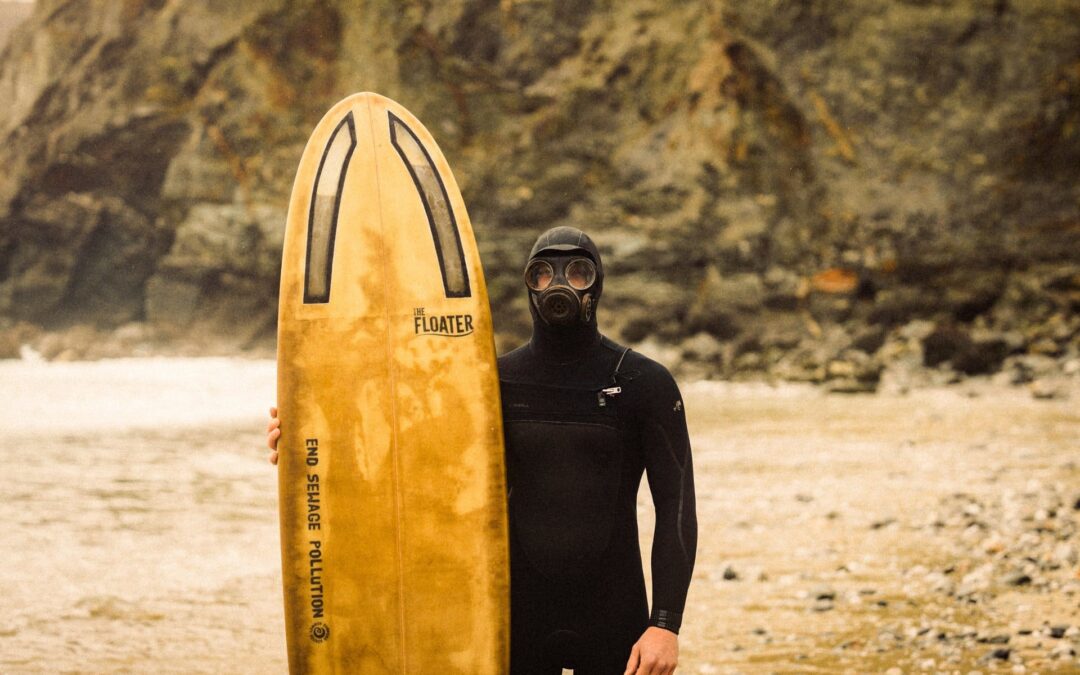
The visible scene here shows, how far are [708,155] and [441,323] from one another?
2563cm

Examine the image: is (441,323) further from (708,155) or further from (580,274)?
(708,155)

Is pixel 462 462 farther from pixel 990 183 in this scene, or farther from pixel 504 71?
pixel 504 71

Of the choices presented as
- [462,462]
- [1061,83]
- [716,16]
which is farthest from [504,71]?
[462,462]

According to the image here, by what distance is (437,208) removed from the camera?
2.91 metres

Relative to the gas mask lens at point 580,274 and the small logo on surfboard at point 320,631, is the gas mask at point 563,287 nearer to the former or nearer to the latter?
the gas mask lens at point 580,274

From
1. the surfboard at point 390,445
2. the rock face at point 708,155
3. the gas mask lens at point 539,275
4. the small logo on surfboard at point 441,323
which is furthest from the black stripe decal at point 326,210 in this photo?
the rock face at point 708,155

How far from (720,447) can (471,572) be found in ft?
29.4

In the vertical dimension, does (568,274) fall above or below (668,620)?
above

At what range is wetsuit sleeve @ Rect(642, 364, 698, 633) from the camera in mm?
2229

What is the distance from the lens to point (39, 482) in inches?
391

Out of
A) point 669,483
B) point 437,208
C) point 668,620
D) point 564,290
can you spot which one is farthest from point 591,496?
point 437,208

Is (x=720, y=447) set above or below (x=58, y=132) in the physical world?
below

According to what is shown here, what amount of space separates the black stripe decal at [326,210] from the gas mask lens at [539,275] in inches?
30.8

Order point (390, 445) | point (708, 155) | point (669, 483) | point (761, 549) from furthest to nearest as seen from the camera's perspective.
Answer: point (708, 155), point (761, 549), point (390, 445), point (669, 483)
